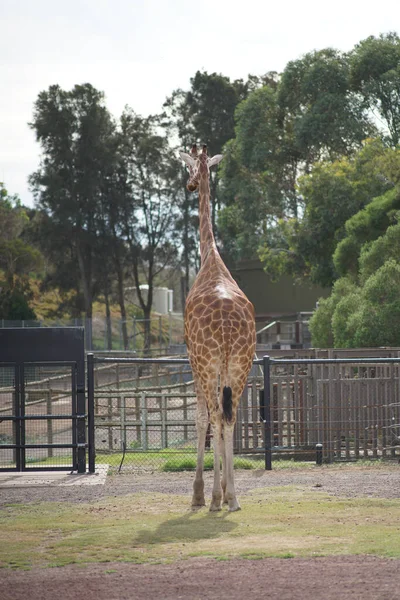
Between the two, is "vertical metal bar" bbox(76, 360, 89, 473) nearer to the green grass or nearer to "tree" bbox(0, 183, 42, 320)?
the green grass

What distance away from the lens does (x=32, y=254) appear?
196 feet

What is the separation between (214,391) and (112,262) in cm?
5264

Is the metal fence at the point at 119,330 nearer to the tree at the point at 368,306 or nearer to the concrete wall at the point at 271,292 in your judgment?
the concrete wall at the point at 271,292

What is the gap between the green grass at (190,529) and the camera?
27.2 feet

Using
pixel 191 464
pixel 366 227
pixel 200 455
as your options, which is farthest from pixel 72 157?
pixel 200 455

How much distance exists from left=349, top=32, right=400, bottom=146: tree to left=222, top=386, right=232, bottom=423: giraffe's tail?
4067 cm

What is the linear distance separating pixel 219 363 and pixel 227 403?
0.47 meters

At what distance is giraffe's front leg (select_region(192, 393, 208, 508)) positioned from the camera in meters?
11.0

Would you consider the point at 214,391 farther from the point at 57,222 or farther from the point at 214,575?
the point at 57,222

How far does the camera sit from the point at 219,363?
10.9 metres

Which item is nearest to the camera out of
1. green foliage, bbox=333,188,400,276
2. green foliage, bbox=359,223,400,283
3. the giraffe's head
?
the giraffe's head

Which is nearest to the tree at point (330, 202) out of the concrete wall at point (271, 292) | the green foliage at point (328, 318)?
the green foliage at point (328, 318)

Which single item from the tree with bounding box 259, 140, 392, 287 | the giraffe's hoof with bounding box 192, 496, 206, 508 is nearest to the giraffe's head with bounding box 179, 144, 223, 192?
the giraffe's hoof with bounding box 192, 496, 206, 508

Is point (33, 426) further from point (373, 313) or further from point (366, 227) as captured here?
point (366, 227)
